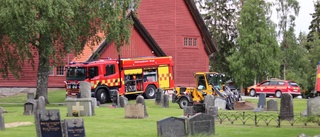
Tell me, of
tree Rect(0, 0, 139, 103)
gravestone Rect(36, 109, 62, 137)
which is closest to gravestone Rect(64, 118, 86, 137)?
gravestone Rect(36, 109, 62, 137)

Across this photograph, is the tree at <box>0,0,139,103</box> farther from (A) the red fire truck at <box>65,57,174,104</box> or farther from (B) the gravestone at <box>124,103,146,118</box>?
(B) the gravestone at <box>124,103,146,118</box>

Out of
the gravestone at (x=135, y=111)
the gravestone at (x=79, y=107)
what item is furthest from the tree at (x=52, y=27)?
the gravestone at (x=135, y=111)

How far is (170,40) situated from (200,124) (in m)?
39.2

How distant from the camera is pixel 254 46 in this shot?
64.3m

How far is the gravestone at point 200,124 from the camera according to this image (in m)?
19.0

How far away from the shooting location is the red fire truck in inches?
1666

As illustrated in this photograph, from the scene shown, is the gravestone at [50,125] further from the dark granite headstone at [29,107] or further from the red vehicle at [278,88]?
the red vehicle at [278,88]

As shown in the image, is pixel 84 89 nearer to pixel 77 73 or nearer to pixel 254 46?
pixel 77 73

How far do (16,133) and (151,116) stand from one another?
27.8 ft

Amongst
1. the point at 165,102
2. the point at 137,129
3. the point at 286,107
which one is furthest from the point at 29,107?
the point at 286,107

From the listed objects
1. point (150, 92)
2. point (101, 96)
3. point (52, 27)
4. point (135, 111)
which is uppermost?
point (52, 27)

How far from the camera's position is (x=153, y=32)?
5741 cm

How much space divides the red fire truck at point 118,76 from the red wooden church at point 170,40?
910 cm

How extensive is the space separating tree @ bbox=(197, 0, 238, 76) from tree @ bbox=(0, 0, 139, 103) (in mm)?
38126
